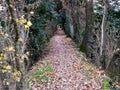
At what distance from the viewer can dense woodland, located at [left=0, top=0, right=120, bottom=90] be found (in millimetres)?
5109

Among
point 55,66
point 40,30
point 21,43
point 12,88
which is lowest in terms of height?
point 55,66

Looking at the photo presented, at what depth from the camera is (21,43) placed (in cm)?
532

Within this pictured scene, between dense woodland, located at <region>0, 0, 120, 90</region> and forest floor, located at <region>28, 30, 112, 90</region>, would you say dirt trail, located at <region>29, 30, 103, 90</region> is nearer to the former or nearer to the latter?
forest floor, located at <region>28, 30, 112, 90</region>

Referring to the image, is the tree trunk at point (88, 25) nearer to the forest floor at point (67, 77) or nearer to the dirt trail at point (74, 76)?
the dirt trail at point (74, 76)

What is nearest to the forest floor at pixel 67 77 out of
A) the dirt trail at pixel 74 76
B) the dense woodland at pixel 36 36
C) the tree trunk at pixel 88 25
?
the dirt trail at pixel 74 76

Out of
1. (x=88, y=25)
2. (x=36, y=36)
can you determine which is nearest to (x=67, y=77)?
(x=36, y=36)

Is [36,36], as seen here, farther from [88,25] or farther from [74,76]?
[74,76]

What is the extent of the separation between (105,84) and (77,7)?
48.8 ft

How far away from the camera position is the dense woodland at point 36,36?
511 cm

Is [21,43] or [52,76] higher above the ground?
[21,43]

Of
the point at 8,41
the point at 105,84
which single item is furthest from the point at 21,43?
the point at 105,84

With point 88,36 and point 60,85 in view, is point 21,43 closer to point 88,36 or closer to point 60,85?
point 60,85

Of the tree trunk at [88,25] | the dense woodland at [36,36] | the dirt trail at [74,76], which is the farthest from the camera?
the tree trunk at [88,25]

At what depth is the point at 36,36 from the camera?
57.3ft
